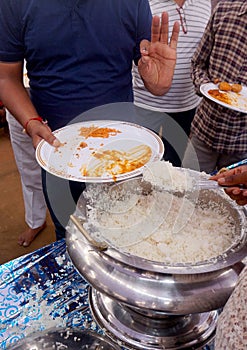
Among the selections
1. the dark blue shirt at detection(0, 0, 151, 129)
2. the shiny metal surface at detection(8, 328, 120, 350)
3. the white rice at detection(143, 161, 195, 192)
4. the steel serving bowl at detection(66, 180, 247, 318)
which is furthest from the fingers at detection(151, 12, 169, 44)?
the shiny metal surface at detection(8, 328, 120, 350)

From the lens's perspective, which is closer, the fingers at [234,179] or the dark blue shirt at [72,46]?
the fingers at [234,179]

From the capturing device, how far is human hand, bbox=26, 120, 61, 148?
1.26m

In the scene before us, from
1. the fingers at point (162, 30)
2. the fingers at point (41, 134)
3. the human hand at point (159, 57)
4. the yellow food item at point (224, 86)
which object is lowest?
the yellow food item at point (224, 86)

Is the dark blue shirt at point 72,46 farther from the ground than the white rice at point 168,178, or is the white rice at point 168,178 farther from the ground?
the dark blue shirt at point 72,46

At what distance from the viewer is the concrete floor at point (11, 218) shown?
2194 millimetres

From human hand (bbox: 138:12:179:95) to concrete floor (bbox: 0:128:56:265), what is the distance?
1.25 m

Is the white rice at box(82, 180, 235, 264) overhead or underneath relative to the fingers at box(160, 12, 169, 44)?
underneath

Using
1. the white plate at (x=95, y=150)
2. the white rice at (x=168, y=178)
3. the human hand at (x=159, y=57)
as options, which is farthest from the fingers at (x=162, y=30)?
the white rice at (x=168, y=178)

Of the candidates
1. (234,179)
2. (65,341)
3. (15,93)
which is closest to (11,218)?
(15,93)

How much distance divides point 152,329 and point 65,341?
0.23 meters

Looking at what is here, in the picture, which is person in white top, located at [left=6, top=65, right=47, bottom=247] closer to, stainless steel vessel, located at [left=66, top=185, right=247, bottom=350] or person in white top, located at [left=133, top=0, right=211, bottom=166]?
person in white top, located at [left=133, top=0, right=211, bottom=166]

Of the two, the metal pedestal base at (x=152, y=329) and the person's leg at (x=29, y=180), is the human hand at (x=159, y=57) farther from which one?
the metal pedestal base at (x=152, y=329)

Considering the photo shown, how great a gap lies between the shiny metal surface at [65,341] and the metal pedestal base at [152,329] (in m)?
0.07

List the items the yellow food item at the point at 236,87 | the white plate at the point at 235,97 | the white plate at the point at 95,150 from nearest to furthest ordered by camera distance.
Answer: the white plate at the point at 95,150 → the white plate at the point at 235,97 → the yellow food item at the point at 236,87
